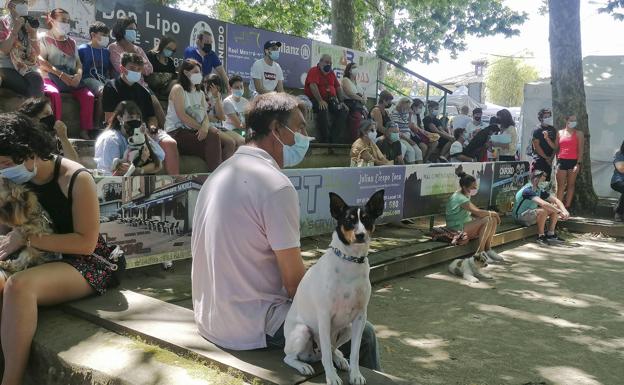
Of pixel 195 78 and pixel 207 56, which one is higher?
pixel 207 56

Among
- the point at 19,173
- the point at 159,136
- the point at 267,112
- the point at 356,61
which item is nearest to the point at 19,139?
the point at 19,173

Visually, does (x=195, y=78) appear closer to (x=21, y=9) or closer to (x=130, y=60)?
(x=130, y=60)

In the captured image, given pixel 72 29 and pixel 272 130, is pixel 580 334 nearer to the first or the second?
pixel 272 130

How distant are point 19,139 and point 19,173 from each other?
0.59 ft

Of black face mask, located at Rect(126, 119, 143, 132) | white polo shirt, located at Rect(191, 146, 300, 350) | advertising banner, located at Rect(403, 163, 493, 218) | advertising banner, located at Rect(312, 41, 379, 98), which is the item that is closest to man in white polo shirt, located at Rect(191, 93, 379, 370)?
white polo shirt, located at Rect(191, 146, 300, 350)

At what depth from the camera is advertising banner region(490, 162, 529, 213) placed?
11033mm

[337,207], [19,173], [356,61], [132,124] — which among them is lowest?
[337,207]

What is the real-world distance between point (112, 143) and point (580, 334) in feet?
16.5

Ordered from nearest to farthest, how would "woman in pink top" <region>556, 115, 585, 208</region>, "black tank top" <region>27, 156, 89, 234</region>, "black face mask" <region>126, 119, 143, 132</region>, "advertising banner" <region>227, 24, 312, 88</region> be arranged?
"black tank top" <region>27, 156, 89, 234</region> < "black face mask" <region>126, 119, 143, 132</region> < "advertising banner" <region>227, 24, 312, 88</region> < "woman in pink top" <region>556, 115, 585, 208</region>

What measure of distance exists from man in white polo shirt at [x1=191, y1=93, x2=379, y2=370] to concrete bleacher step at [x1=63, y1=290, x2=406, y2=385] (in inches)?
4.0

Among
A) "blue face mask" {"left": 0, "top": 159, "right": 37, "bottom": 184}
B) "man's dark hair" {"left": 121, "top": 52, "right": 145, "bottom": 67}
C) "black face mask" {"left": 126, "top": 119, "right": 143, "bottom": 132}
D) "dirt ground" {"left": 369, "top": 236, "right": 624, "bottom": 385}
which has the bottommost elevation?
"dirt ground" {"left": 369, "top": 236, "right": 624, "bottom": 385}

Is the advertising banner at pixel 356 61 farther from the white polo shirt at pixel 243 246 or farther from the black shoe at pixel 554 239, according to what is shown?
the white polo shirt at pixel 243 246

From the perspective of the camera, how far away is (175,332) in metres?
2.86

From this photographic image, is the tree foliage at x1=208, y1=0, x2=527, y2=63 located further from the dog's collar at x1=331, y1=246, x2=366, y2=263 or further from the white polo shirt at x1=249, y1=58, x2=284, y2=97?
the dog's collar at x1=331, y1=246, x2=366, y2=263
